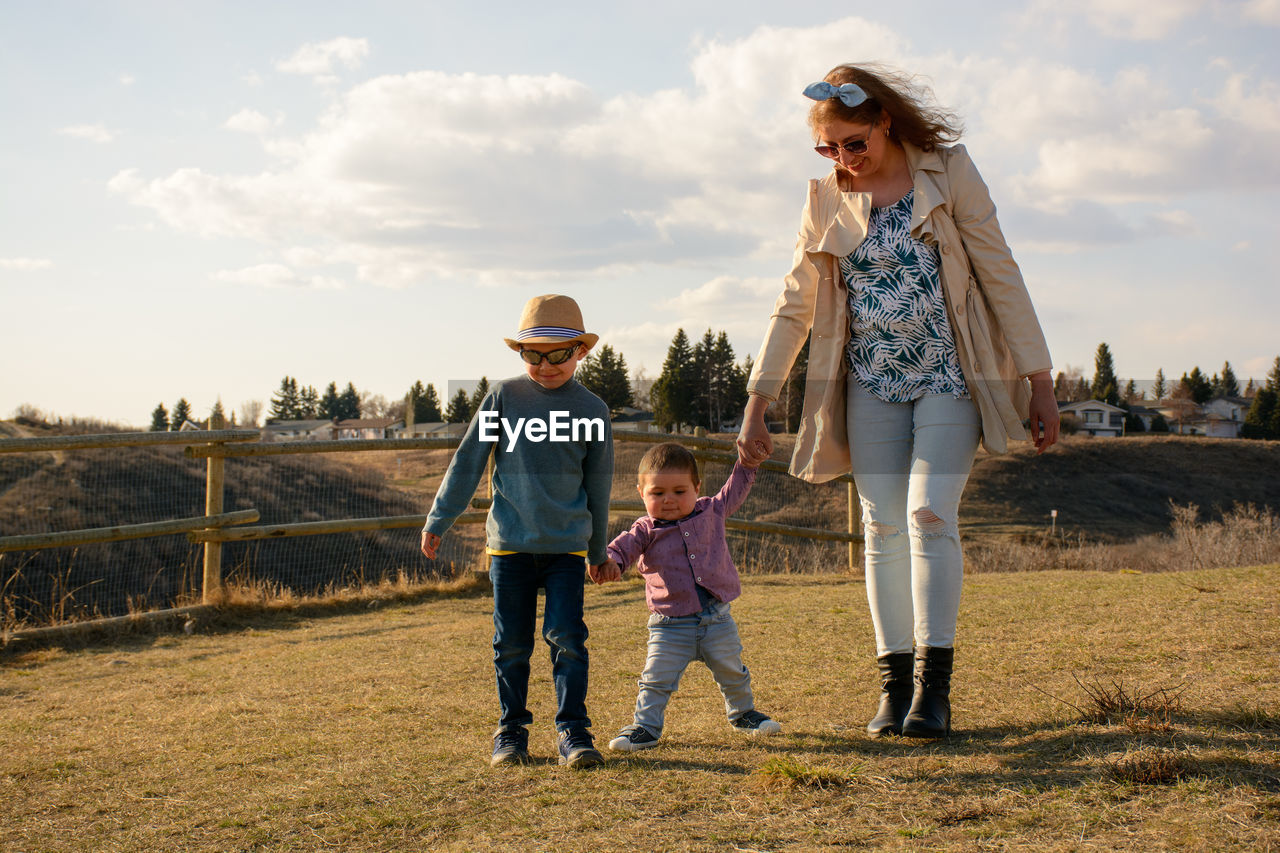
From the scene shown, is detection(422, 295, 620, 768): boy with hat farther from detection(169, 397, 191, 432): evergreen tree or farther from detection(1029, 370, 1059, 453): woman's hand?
detection(169, 397, 191, 432): evergreen tree

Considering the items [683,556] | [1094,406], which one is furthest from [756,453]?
[1094,406]

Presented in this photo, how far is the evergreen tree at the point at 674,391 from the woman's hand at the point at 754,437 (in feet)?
188

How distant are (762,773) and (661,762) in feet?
1.26

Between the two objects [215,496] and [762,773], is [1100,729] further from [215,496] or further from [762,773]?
[215,496]

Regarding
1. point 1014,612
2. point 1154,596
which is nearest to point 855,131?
point 1014,612

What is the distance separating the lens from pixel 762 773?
7.43ft

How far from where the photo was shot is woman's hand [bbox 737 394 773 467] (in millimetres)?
2947

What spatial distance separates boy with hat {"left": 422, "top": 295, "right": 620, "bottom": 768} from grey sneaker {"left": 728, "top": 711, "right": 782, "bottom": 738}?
0.50 m

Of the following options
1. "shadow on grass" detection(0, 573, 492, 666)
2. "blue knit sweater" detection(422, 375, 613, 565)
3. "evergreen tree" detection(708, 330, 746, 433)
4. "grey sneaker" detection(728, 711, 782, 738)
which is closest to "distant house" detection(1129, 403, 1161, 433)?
"evergreen tree" detection(708, 330, 746, 433)

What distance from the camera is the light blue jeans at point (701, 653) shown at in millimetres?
2898

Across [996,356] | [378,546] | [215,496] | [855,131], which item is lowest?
[378,546]

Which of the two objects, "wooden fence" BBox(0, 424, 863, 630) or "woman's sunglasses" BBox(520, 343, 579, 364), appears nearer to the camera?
"woman's sunglasses" BBox(520, 343, 579, 364)

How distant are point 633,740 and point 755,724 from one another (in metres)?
0.39

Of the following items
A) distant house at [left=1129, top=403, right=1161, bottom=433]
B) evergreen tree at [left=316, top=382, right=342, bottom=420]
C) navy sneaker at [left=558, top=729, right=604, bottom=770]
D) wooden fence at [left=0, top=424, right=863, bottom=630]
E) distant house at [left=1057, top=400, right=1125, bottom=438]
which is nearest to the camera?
navy sneaker at [left=558, top=729, right=604, bottom=770]
